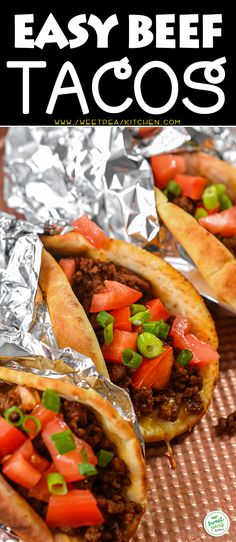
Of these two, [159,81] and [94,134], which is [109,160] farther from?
[159,81]

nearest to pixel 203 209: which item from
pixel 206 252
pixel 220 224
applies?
pixel 220 224

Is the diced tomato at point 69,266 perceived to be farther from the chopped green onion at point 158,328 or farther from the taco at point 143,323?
the chopped green onion at point 158,328

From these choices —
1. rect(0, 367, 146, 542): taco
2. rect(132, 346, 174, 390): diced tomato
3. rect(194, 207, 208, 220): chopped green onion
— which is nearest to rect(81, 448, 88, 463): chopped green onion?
rect(0, 367, 146, 542): taco

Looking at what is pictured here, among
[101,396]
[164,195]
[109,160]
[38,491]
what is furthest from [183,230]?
[38,491]

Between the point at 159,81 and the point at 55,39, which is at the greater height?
the point at 55,39

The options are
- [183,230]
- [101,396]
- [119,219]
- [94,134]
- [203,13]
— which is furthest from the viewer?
[94,134]

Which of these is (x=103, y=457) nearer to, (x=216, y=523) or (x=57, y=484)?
(x=57, y=484)

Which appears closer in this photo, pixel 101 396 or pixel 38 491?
pixel 38 491
